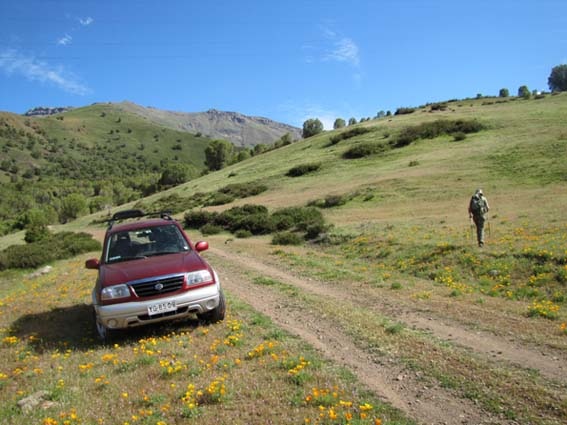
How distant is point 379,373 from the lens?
591cm

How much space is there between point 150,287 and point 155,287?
94mm

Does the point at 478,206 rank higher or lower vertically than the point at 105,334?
higher

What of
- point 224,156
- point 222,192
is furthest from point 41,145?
point 222,192

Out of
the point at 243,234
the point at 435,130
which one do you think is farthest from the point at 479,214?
the point at 435,130

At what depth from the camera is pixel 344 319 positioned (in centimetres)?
842

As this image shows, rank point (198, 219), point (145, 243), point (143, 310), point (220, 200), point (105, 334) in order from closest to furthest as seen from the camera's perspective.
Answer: point (143, 310) < point (105, 334) < point (145, 243) < point (198, 219) < point (220, 200)

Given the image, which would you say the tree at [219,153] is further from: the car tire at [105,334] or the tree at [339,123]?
the car tire at [105,334]

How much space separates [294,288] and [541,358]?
6.48 meters

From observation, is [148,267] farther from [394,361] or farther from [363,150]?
[363,150]

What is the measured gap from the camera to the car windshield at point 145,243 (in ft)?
27.9

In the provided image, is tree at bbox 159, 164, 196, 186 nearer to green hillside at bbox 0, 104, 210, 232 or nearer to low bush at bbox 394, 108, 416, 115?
green hillside at bbox 0, 104, 210, 232

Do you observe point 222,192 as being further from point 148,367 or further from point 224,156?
point 224,156

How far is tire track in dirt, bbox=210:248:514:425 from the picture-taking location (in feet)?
15.7

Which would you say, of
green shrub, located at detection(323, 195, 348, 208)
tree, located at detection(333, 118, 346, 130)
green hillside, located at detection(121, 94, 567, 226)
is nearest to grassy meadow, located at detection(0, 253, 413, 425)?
green hillside, located at detection(121, 94, 567, 226)
